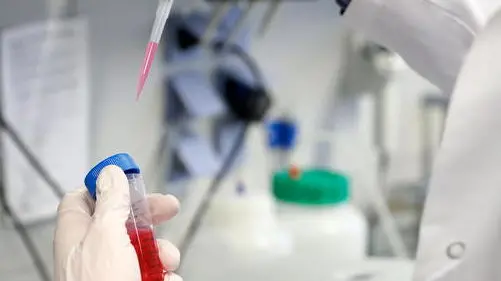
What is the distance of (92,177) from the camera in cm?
92

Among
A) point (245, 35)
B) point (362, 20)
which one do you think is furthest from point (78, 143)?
point (362, 20)

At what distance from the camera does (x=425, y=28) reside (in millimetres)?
1158

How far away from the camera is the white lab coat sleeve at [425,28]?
1152mm

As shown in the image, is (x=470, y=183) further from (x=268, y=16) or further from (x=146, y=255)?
(x=268, y=16)

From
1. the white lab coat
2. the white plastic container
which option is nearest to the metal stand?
the white plastic container

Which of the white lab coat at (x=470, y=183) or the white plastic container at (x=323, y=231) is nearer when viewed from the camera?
the white lab coat at (x=470, y=183)

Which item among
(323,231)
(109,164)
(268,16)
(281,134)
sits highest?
(268,16)

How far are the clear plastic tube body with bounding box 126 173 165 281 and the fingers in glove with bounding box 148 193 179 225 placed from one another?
0.01 metres

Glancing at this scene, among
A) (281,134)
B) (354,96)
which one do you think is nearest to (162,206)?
(281,134)

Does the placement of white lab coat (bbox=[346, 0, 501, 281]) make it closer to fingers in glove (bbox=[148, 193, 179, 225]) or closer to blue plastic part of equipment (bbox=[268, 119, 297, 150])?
fingers in glove (bbox=[148, 193, 179, 225])

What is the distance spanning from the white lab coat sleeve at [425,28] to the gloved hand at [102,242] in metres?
0.45

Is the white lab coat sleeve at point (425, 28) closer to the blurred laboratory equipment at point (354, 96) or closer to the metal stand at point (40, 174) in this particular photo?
the metal stand at point (40, 174)

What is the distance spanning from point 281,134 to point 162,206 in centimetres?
84

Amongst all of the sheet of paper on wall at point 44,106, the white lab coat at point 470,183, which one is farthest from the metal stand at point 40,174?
the white lab coat at point 470,183
